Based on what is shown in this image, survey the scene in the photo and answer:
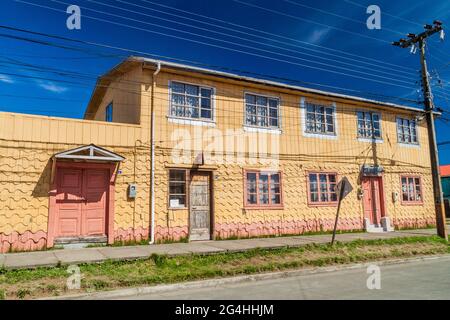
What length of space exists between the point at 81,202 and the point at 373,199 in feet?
43.6

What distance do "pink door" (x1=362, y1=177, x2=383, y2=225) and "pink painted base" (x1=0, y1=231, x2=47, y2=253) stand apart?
13.7 meters

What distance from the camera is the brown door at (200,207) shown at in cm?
1377

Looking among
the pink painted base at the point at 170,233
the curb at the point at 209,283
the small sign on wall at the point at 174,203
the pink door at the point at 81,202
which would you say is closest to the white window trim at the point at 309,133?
the small sign on wall at the point at 174,203

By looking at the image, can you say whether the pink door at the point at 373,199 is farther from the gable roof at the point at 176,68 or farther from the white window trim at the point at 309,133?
the gable roof at the point at 176,68

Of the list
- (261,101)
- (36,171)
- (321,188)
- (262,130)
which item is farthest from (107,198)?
(321,188)

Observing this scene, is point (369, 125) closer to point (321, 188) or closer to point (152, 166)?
point (321, 188)

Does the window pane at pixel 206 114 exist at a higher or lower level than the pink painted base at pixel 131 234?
higher

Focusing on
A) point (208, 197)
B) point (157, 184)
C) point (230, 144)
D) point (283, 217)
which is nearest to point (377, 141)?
point (283, 217)

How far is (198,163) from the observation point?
13.9m

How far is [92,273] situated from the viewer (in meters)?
8.59

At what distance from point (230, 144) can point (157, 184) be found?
10.9 ft

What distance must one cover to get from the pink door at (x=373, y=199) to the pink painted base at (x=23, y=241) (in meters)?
13.7

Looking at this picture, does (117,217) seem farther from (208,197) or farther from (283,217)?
(283,217)

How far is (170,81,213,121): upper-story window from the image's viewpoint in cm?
1398
